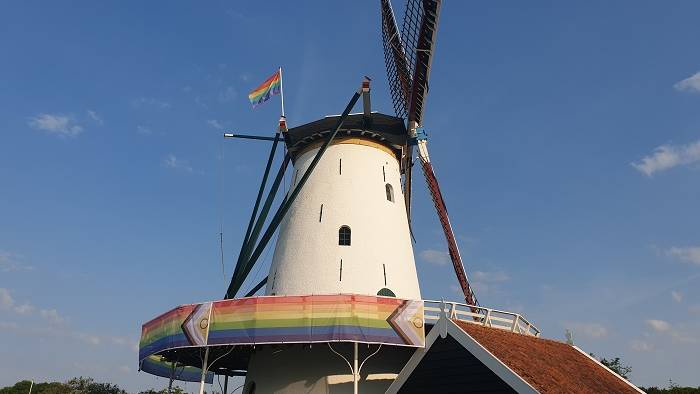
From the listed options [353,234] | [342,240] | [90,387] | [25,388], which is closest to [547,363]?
[353,234]

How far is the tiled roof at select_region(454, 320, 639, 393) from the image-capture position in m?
15.5

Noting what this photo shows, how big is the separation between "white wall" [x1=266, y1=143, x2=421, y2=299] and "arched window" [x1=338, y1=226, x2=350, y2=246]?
0.19m

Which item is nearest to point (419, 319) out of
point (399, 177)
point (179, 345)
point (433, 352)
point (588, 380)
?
point (433, 352)

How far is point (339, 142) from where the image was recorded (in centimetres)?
2692

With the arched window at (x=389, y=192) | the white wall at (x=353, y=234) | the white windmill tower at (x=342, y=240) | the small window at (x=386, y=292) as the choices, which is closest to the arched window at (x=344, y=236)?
the white windmill tower at (x=342, y=240)

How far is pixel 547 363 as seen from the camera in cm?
1759

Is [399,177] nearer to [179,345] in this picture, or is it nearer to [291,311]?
[291,311]

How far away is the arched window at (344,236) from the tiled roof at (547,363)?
24.8 feet

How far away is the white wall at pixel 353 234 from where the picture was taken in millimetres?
23203

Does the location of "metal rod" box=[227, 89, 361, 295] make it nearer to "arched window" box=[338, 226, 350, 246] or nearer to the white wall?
the white wall

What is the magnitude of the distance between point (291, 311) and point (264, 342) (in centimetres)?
138

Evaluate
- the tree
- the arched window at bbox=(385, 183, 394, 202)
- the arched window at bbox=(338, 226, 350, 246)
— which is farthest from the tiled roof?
the tree

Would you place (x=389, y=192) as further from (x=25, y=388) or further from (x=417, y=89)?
(x=25, y=388)

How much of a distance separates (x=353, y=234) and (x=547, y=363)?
9992mm
